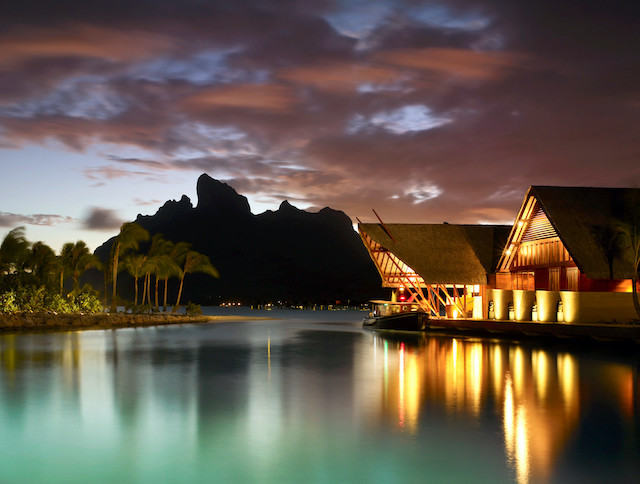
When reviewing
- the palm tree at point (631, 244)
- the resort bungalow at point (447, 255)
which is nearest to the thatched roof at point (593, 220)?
the palm tree at point (631, 244)

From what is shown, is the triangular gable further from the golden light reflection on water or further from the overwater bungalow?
the golden light reflection on water

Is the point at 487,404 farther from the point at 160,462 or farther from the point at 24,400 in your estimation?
the point at 24,400

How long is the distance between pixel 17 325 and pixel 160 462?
37.1 meters

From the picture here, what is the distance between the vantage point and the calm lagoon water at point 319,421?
9.12 metres

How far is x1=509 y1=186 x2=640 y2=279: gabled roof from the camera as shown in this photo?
1368 inches

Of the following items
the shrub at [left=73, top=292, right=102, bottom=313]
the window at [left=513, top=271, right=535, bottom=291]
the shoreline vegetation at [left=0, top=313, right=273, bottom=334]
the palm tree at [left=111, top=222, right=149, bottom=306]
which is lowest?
the shoreline vegetation at [left=0, top=313, right=273, bottom=334]

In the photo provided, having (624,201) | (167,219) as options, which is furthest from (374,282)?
(624,201)

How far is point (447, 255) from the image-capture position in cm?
4841

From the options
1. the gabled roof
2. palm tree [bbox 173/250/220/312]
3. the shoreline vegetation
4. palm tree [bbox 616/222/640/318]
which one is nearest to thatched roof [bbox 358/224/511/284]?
the gabled roof

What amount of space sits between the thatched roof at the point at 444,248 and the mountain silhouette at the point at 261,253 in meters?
109

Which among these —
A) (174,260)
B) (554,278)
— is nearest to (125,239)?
(174,260)

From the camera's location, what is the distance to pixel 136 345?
33.1m

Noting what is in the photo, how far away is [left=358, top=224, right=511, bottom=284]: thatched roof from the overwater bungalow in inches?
3.0

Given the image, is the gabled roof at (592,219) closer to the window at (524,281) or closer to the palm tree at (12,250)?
the window at (524,281)
